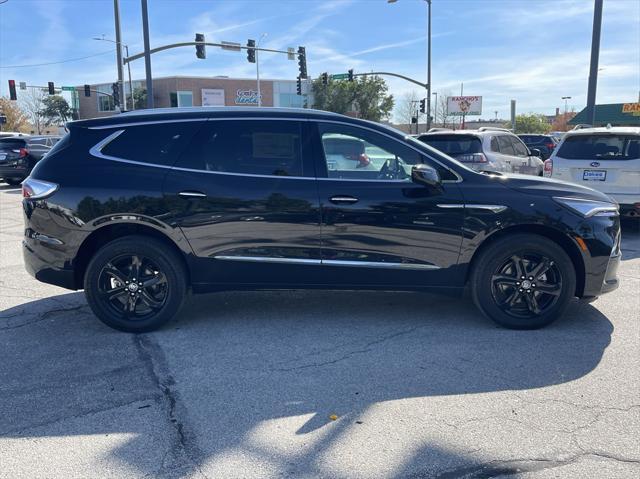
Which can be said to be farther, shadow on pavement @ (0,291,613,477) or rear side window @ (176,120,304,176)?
rear side window @ (176,120,304,176)

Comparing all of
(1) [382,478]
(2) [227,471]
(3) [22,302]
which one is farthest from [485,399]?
(3) [22,302]

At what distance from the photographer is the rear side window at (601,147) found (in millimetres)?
8891

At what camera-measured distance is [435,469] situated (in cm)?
283

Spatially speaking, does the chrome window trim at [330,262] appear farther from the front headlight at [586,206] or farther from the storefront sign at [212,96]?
the storefront sign at [212,96]

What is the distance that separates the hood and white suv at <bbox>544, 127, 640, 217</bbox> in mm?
4598

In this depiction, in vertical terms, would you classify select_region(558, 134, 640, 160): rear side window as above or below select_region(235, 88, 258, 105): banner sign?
below

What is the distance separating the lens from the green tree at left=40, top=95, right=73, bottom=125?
2916 inches

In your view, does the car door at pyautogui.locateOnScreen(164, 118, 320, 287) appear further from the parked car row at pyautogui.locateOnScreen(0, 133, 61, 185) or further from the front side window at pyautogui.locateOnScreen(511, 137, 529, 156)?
the parked car row at pyautogui.locateOnScreen(0, 133, 61, 185)

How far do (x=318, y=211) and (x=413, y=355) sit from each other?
1.40 metres

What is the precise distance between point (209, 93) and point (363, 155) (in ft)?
213

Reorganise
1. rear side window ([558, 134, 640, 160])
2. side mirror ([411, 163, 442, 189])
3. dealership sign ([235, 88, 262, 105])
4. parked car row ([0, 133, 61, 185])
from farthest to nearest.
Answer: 1. dealership sign ([235, 88, 262, 105])
2. parked car row ([0, 133, 61, 185])
3. rear side window ([558, 134, 640, 160])
4. side mirror ([411, 163, 442, 189])

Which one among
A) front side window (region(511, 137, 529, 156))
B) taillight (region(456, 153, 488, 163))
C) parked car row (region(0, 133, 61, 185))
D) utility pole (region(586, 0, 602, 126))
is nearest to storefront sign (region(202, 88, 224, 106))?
parked car row (region(0, 133, 61, 185))

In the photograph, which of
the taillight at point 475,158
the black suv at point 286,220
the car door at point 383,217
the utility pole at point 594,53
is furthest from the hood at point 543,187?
the utility pole at point 594,53

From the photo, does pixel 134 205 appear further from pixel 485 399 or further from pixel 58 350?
pixel 485 399
